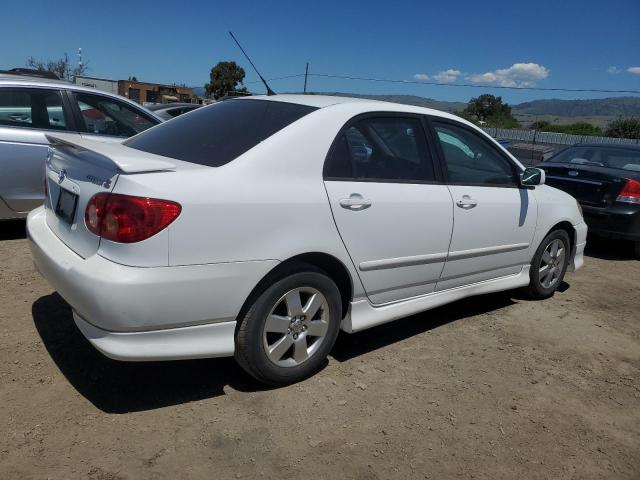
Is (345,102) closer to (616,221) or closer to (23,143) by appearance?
(23,143)

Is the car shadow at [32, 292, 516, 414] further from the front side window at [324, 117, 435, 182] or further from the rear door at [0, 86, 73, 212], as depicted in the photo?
the rear door at [0, 86, 73, 212]

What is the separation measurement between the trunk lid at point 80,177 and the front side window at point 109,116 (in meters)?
2.68

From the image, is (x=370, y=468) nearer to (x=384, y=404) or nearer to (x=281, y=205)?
(x=384, y=404)

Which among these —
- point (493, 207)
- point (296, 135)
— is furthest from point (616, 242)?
point (296, 135)

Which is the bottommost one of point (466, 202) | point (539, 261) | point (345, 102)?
point (539, 261)

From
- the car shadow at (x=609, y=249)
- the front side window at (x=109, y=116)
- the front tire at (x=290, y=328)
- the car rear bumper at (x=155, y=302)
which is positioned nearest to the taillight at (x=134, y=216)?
the car rear bumper at (x=155, y=302)

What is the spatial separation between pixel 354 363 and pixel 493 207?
1577 millimetres

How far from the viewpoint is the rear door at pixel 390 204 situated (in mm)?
3092

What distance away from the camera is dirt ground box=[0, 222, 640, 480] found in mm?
2447

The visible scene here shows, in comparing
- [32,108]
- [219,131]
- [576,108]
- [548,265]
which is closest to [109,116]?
[32,108]

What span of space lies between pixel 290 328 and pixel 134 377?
3.05 feet

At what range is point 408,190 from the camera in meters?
3.41

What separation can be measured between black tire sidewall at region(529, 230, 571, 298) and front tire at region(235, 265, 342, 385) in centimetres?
234

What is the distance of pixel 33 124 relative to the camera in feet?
17.3
